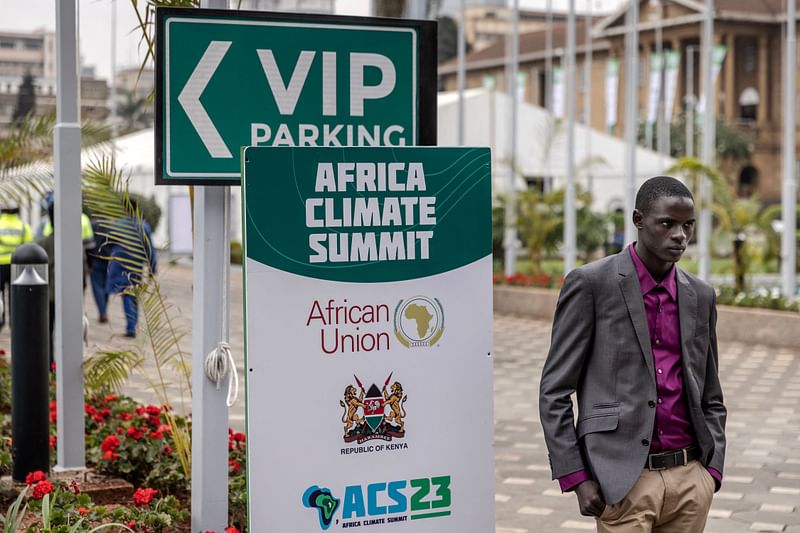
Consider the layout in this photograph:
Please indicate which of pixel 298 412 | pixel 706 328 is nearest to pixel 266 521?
pixel 298 412

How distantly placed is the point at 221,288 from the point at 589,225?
75.9 ft

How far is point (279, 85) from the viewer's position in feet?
14.4

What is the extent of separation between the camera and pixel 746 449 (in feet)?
28.6

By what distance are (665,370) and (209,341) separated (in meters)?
1.71

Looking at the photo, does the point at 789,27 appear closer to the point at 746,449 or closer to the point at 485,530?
the point at 746,449

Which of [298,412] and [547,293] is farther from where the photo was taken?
[547,293]

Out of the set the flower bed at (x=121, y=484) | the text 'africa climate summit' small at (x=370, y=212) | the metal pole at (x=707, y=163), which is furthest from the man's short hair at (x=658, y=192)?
the metal pole at (x=707, y=163)

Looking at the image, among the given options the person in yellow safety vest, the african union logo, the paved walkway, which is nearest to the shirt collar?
the african union logo

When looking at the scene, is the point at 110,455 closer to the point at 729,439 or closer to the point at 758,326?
the point at 729,439

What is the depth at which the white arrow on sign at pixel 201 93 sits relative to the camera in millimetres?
4281

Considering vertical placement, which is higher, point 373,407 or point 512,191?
point 512,191

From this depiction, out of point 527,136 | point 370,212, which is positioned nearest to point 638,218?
point 370,212

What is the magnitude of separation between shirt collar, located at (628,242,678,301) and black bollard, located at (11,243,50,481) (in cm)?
339

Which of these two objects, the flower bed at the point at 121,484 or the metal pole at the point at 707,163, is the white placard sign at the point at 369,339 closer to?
the flower bed at the point at 121,484
